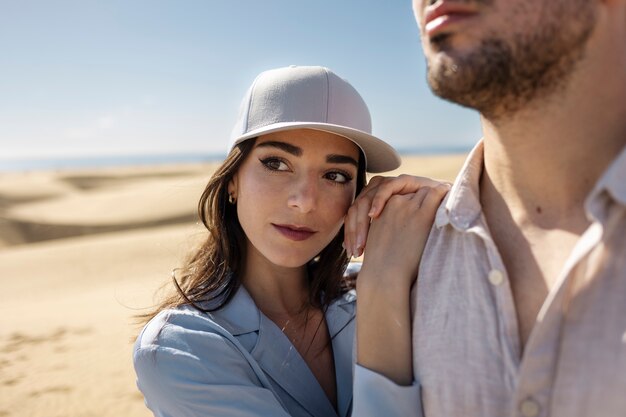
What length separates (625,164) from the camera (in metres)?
1.38

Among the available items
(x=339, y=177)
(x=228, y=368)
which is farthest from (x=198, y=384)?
(x=339, y=177)

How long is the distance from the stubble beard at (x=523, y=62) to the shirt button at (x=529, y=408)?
81 centimetres

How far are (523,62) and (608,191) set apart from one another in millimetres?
409

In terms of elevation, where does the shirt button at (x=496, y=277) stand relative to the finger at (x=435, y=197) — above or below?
below

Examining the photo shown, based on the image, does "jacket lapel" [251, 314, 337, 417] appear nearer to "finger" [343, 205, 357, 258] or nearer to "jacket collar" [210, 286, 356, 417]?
"jacket collar" [210, 286, 356, 417]

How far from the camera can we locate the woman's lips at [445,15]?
5.03 ft

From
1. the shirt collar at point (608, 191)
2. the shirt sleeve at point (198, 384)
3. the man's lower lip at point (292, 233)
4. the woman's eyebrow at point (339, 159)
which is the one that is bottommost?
the shirt sleeve at point (198, 384)

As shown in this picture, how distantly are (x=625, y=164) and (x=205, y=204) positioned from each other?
6.81ft

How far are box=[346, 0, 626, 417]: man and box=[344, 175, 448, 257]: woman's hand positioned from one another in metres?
0.39

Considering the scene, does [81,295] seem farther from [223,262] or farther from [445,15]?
[445,15]

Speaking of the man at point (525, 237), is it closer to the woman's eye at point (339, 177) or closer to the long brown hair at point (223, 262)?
the woman's eye at point (339, 177)

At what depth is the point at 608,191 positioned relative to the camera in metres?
1.38

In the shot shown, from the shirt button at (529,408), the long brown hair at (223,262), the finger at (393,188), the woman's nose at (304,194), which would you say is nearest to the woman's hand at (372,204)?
the finger at (393,188)

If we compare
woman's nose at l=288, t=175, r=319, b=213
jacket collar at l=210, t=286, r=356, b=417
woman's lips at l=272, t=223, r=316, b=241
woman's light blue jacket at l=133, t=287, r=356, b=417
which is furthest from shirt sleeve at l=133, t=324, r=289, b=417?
woman's nose at l=288, t=175, r=319, b=213
